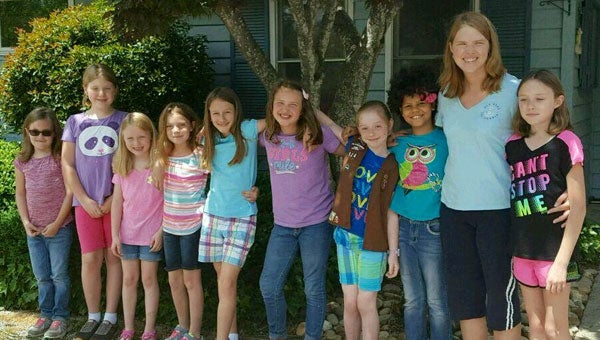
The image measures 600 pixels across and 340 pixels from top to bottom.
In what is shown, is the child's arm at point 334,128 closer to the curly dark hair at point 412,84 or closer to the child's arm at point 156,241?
the curly dark hair at point 412,84

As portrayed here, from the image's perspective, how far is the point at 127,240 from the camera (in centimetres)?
376

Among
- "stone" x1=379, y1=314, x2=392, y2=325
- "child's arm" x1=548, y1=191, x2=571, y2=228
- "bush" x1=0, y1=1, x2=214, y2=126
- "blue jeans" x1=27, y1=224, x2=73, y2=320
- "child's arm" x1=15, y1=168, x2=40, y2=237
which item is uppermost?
"bush" x1=0, y1=1, x2=214, y2=126

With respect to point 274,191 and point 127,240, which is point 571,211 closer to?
point 274,191

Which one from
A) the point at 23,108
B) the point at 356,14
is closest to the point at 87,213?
the point at 23,108

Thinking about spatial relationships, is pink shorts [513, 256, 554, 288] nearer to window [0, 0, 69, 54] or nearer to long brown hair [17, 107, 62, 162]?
long brown hair [17, 107, 62, 162]

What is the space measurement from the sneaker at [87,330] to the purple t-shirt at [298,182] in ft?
4.95

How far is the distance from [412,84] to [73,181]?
216 cm

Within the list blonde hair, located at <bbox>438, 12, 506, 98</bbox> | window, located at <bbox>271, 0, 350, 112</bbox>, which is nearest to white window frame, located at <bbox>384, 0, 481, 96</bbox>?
window, located at <bbox>271, 0, 350, 112</bbox>

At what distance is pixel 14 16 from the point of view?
8148mm

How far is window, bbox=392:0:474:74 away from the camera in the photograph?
241 inches

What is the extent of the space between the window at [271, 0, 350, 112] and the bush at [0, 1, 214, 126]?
1.11 meters

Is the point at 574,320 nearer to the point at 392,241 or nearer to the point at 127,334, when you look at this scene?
the point at 392,241

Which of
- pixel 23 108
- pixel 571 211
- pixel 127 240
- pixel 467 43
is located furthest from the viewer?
pixel 23 108

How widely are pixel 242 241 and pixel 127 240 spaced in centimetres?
77
